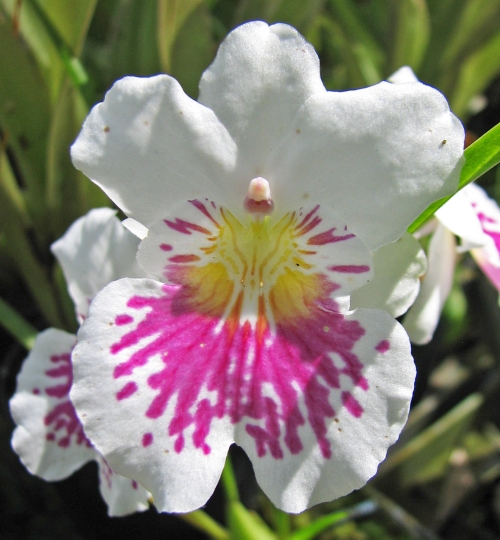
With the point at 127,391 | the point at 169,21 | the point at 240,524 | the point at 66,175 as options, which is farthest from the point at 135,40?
the point at 240,524

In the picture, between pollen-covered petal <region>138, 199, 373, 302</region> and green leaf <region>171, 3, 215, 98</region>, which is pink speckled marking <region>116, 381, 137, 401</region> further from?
green leaf <region>171, 3, 215, 98</region>

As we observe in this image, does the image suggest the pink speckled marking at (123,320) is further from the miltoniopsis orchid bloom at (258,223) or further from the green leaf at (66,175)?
the green leaf at (66,175)

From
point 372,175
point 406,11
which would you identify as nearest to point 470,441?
point 406,11

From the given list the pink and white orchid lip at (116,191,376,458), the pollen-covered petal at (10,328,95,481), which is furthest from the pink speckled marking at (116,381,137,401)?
the pollen-covered petal at (10,328,95,481)

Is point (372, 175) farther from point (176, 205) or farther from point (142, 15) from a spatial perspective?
point (142, 15)

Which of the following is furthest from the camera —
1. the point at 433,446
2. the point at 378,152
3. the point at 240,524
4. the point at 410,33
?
the point at 433,446

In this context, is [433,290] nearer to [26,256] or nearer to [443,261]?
[443,261]
